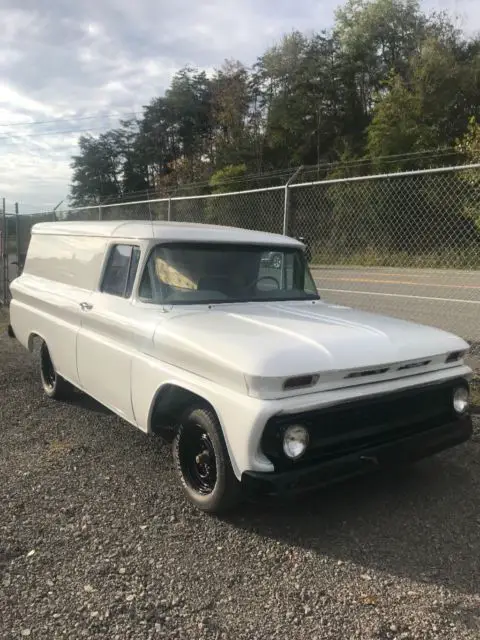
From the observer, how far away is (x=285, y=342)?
3123mm

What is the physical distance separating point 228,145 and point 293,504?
4584 cm

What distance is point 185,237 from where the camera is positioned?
14.1 feet

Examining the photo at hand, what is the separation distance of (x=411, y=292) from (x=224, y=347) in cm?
1123

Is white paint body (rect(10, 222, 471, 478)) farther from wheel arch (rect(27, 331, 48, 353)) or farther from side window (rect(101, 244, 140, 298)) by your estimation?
wheel arch (rect(27, 331, 48, 353))

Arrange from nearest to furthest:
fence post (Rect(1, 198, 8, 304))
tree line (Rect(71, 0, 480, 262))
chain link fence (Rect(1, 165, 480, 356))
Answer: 1. chain link fence (Rect(1, 165, 480, 356))
2. fence post (Rect(1, 198, 8, 304))
3. tree line (Rect(71, 0, 480, 262))

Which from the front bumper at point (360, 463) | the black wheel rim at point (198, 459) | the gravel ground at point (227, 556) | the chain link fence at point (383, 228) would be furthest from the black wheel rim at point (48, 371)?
the chain link fence at point (383, 228)

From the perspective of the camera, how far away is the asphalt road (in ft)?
34.1

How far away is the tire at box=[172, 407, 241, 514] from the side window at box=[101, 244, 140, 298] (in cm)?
128

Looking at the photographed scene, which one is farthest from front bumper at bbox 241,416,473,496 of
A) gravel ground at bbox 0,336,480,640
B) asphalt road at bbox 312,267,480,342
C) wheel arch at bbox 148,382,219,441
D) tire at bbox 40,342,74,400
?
asphalt road at bbox 312,267,480,342

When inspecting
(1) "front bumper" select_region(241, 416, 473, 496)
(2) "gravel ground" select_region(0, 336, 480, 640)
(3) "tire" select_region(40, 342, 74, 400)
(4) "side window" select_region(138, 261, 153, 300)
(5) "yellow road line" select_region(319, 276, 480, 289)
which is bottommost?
(2) "gravel ground" select_region(0, 336, 480, 640)

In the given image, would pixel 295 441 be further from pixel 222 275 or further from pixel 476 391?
pixel 476 391

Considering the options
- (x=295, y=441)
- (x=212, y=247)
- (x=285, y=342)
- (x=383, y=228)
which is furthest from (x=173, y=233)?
(x=383, y=228)

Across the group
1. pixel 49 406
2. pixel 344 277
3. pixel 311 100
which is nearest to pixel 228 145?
pixel 311 100

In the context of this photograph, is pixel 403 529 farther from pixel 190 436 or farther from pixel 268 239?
pixel 268 239
